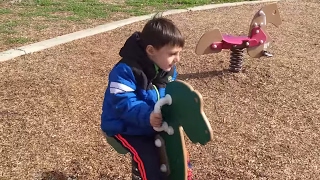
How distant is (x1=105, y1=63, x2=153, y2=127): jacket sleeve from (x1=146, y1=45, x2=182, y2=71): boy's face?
14 centimetres

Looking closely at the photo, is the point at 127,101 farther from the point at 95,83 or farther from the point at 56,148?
the point at 95,83

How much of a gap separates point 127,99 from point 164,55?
0.30m

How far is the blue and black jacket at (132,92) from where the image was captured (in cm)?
242

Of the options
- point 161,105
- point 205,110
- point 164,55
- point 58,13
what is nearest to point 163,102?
point 161,105

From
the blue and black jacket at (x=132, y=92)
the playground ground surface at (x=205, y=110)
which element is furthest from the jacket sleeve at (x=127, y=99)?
the playground ground surface at (x=205, y=110)

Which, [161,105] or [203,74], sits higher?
[161,105]

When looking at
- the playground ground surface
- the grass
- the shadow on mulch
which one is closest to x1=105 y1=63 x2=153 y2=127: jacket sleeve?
the playground ground surface

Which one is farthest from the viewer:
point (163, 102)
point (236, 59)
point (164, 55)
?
point (236, 59)

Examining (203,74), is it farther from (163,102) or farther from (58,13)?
(58,13)

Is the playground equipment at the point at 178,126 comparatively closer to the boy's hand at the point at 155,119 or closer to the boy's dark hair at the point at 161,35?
the boy's hand at the point at 155,119

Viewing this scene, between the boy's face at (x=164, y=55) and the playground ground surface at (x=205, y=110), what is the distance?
113 cm

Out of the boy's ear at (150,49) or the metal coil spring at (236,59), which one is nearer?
the boy's ear at (150,49)

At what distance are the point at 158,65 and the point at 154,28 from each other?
209mm

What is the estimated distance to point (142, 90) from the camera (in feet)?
8.28
